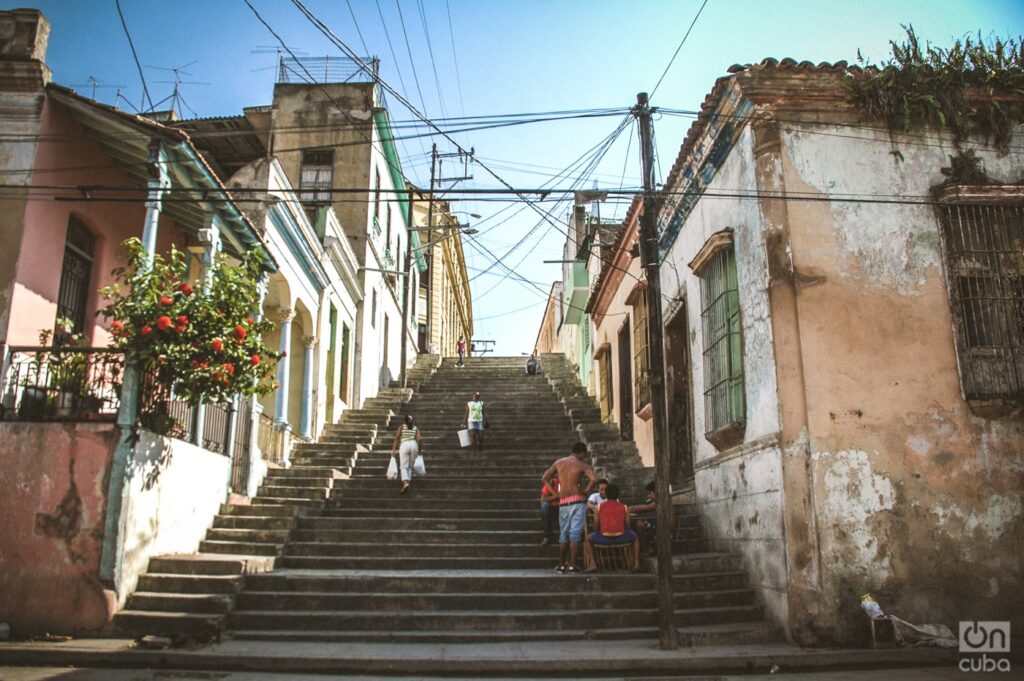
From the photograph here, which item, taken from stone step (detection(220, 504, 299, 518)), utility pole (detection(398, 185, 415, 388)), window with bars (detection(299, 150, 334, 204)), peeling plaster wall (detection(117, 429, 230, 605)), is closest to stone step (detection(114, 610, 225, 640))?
peeling plaster wall (detection(117, 429, 230, 605))

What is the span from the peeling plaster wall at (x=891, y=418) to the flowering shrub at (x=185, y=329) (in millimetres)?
6171

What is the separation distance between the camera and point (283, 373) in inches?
535

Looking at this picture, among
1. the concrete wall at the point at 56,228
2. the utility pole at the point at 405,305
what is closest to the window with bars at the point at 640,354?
the concrete wall at the point at 56,228

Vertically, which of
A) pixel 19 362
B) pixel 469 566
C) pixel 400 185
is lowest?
pixel 469 566

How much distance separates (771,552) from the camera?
7914 mm

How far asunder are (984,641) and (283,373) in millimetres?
11071

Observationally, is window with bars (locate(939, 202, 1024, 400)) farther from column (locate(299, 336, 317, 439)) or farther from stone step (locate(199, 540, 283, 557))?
column (locate(299, 336, 317, 439))

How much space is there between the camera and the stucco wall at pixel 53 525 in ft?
24.4

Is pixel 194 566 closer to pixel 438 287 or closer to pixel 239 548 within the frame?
pixel 239 548

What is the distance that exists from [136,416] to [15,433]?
1192 mm

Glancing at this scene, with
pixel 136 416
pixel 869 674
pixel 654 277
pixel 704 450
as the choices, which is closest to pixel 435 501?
pixel 704 450

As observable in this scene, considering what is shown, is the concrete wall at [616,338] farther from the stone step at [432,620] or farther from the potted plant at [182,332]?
the potted plant at [182,332]

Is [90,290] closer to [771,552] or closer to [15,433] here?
[15,433]

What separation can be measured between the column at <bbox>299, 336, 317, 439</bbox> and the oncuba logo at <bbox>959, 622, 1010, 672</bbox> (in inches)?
458
